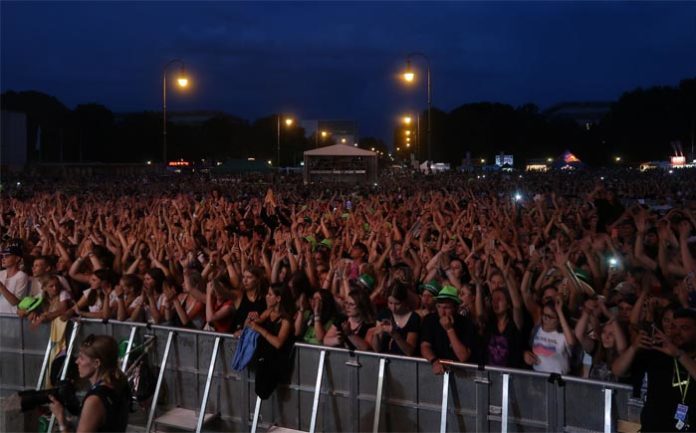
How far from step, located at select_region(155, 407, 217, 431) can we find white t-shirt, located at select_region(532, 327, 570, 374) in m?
3.00

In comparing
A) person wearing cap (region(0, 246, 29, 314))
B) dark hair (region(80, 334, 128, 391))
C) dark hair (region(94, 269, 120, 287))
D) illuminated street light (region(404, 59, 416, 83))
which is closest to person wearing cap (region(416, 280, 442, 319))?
dark hair (region(80, 334, 128, 391))

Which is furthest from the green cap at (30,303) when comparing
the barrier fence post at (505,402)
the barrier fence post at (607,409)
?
the barrier fence post at (607,409)

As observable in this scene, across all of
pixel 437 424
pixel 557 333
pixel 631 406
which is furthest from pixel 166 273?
pixel 631 406

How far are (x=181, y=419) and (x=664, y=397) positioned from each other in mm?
4287

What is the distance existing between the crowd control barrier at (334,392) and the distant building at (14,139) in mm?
72638

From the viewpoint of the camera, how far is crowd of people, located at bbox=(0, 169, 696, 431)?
589 centimetres

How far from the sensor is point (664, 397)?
4.89 meters

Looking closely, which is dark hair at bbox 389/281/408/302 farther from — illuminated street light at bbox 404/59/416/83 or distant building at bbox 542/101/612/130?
distant building at bbox 542/101/612/130

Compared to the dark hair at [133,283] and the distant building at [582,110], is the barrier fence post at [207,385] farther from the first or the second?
the distant building at [582,110]

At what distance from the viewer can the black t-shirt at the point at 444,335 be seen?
20.3ft

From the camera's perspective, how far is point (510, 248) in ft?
32.5

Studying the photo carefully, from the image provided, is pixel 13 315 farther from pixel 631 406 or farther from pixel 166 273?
pixel 631 406

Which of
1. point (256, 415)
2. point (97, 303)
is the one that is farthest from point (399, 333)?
point (97, 303)

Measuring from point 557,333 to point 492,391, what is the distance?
2.37ft
